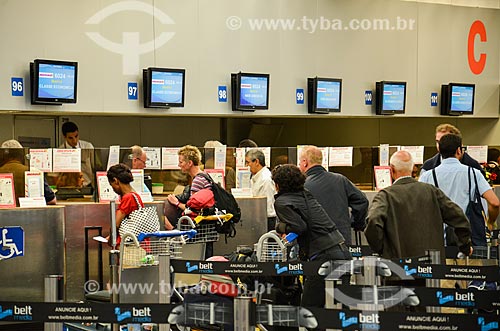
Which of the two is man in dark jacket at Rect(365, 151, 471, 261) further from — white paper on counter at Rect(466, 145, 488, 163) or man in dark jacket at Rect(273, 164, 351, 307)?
white paper on counter at Rect(466, 145, 488, 163)

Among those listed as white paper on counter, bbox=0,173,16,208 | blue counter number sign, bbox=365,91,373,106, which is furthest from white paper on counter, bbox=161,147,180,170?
blue counter number sign, bbox=365,91,373,106

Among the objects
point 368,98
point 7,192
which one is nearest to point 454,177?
point 7,192

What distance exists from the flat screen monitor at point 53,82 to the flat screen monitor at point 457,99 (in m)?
5.81

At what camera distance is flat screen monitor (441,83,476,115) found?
1321cm

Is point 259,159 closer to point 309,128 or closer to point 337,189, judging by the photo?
point 337,189

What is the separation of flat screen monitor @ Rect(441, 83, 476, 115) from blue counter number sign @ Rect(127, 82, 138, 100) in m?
4.97

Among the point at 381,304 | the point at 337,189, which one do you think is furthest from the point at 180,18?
the point at 381,304

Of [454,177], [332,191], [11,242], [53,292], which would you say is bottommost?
[11,242]

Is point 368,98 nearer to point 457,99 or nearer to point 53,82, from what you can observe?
point 457,99

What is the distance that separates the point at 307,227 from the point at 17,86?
5.00 metres

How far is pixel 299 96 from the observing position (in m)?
11.9

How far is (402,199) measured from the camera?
5434 mm

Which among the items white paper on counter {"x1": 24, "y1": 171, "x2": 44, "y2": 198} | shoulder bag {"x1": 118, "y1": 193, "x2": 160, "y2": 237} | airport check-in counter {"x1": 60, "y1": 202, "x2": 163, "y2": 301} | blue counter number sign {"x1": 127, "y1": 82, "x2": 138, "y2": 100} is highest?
blue counter number sign {"x1": 127, "y1": 82, "x2": 138, "y2": 100}

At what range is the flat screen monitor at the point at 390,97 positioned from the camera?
12453 mm
